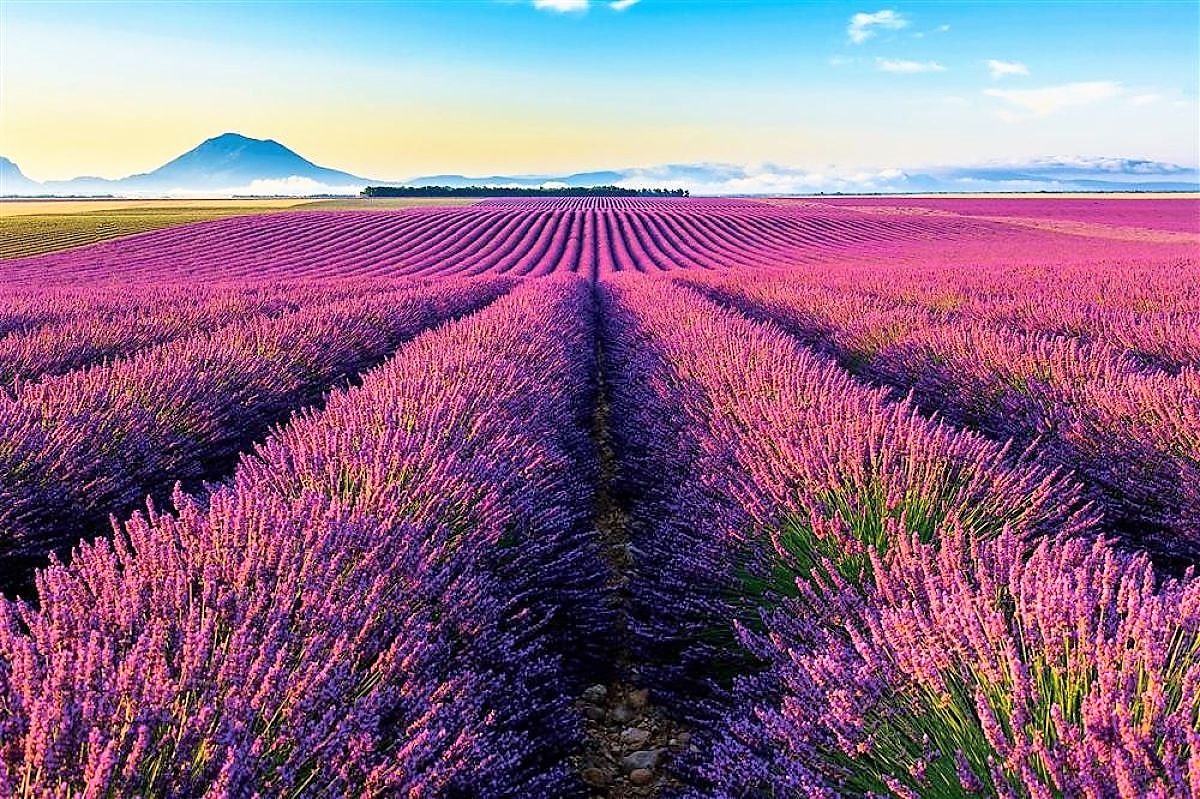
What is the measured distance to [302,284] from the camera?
590 inches

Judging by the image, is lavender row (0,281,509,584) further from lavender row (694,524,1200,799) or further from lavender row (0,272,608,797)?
lavender row (694,524,1200,799)

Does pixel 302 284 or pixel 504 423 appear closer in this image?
pixel 504 423

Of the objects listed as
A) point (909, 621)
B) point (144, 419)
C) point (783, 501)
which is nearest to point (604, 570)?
point (783, 501)

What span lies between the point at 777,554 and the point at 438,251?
82.3 ft

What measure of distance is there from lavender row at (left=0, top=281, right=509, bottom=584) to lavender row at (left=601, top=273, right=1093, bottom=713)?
2.57m

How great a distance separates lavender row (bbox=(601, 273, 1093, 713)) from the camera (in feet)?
8.74

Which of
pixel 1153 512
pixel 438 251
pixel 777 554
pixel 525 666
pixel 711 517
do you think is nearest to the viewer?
pixel 525 666

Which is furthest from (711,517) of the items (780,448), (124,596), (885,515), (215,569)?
(124,596)

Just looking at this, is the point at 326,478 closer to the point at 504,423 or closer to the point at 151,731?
the point at 504,423

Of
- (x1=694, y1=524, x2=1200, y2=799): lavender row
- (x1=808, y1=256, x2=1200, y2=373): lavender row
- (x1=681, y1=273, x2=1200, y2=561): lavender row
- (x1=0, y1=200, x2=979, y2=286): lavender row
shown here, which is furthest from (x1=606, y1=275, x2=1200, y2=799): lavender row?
(x1=0, y1=200, x2=979, y2=286): lavender row

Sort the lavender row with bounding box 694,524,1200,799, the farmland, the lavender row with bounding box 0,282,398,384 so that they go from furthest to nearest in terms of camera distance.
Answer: the lavender row with bounding box 0,282,398,384
the farmland
the lavender row with bounding box 694,524,1200,799

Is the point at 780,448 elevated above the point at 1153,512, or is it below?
above

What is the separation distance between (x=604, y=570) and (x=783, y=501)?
797 millimetres

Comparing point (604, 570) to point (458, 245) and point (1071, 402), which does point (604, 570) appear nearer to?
point (1071, 402)
